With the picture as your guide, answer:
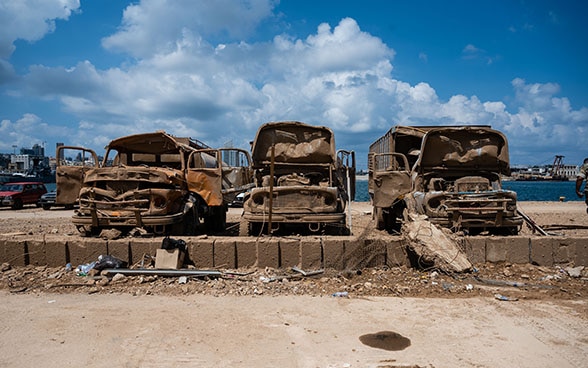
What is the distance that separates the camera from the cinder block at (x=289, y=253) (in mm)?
6801

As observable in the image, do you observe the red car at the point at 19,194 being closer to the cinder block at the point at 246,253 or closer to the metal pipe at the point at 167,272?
the metal pipe at the point at 167,272

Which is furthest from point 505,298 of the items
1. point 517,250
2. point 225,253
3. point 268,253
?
point 225,253

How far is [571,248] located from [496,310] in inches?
Answer: 113

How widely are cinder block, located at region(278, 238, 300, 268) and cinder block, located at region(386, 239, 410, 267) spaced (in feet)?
4.94

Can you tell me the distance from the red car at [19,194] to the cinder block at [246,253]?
20995 mm

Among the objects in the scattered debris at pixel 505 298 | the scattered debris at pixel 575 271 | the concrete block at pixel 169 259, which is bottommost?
the scattered debris at pixel 505 298

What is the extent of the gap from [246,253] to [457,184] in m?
4.64

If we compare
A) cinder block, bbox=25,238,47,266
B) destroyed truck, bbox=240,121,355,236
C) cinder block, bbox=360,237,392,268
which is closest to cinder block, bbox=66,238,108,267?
cinder block, bbox=25,238,47,266

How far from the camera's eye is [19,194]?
22.7 m

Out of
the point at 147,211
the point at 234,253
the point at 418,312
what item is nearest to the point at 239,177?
the point at 147,211

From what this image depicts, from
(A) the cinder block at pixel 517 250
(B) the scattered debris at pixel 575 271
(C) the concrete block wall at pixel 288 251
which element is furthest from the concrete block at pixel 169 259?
(B) the scattered debris at pixel 575 271

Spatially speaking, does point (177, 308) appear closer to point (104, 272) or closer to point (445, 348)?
point (104, 272)

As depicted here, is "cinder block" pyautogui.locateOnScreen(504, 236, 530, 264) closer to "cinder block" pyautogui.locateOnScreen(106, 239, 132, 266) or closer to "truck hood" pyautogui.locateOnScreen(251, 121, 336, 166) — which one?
"truck hood" pyautogui.locateOnScreen(251, 121, 336, 166)

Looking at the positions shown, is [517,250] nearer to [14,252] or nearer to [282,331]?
[282,331]
